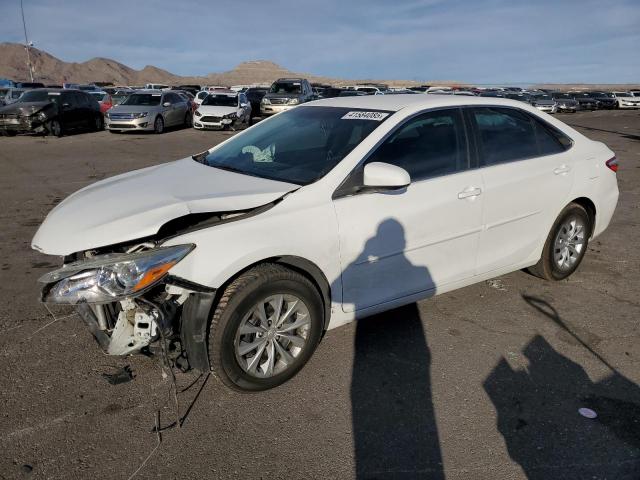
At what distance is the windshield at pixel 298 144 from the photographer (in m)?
3.58

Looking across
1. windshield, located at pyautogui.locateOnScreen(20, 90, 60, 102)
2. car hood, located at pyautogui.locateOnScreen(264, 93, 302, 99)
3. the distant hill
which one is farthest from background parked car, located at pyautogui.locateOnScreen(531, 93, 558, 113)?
the distant hill

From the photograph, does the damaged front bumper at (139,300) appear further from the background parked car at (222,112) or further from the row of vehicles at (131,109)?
the background parked car at (222,112)

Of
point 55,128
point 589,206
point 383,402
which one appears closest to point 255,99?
point 55,128

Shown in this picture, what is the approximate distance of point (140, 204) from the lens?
308 centimetres

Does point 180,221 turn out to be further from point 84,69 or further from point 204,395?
point 84,69

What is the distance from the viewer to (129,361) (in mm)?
3543

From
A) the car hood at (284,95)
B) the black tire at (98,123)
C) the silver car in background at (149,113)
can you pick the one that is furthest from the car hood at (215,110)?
the black tire at (98,123)

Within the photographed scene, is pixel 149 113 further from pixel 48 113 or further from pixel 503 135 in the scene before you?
pixel 503 135

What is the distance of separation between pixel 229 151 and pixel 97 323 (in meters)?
1.80

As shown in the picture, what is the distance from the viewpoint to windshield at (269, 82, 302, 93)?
23.9 meters

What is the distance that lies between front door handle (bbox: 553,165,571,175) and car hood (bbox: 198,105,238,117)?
1707 cm

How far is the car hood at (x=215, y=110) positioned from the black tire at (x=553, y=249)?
17001mm

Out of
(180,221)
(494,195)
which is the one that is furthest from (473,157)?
(180,221)

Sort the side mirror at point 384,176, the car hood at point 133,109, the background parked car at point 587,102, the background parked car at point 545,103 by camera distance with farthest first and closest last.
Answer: the background parked car at point 587,102, the background parked car at point 545,103, the car hood at point 133,109, the side mirror at point 384,176
